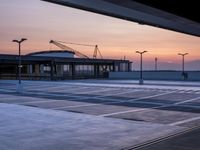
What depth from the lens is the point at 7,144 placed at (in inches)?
476

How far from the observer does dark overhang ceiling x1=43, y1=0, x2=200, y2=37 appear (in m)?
11.7

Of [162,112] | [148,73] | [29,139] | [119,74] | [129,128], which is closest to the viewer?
[29,139]

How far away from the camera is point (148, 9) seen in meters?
12.6

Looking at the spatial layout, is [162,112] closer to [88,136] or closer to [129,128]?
[129,128]

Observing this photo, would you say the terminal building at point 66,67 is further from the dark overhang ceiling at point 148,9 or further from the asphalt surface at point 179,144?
the asphalt surface at point 179,144

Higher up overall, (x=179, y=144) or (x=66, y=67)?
(x=66, y=67)

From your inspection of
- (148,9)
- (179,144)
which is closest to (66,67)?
(148,9)

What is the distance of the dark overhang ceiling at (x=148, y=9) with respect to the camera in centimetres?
1172

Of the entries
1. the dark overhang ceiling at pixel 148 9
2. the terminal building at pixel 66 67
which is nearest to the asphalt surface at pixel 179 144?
the dark overhang ceiling at pixel 148 9

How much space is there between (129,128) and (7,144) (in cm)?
503

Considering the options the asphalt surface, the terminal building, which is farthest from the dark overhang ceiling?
the terminal building

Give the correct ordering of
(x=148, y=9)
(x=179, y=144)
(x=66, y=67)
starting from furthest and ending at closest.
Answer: (x=66, y=67)
(x=148, y=9)
(x=179, y=144)

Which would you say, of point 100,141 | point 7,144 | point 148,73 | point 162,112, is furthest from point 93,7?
point 148,73

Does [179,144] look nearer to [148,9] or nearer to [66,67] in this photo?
[148,9]
